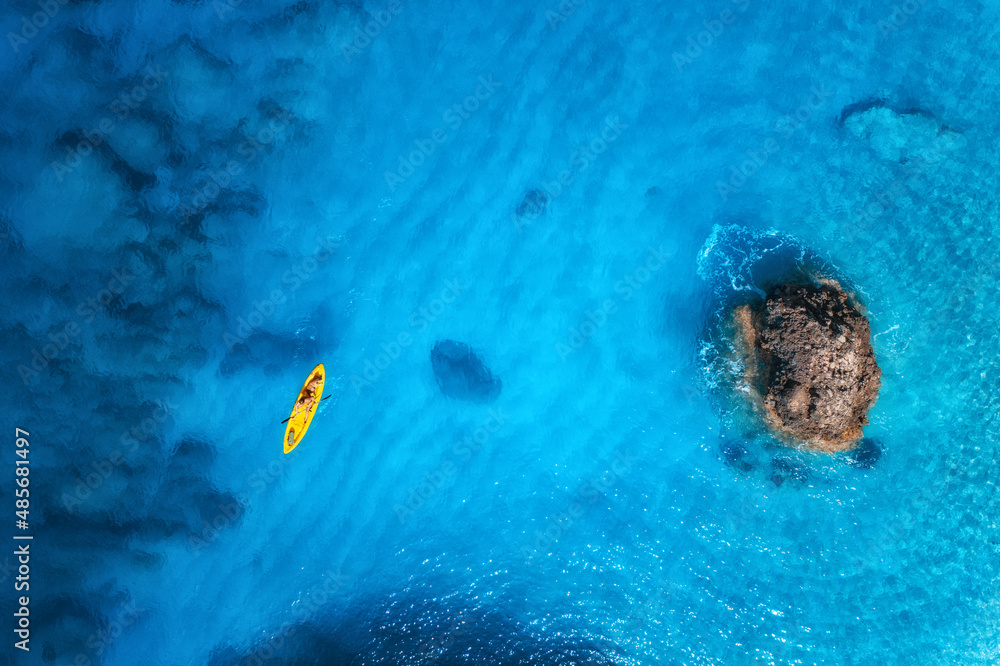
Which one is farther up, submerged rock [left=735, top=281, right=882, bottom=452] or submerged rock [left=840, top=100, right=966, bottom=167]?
submerged rock [left=840, top=100, right=966, bottom=167]

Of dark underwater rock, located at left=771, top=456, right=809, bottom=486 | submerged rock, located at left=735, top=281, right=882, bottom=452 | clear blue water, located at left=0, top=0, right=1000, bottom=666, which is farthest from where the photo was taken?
dark underwater rock, located at left=771, top=456, right=809, bottom=486

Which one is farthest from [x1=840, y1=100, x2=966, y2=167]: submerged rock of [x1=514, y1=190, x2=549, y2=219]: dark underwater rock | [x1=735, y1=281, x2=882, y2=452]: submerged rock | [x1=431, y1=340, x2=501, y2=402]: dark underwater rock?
[x1=431, y1=340, x2=501, y2=402]: dark underwater rock

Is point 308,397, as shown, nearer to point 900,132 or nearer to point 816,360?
point 816,360

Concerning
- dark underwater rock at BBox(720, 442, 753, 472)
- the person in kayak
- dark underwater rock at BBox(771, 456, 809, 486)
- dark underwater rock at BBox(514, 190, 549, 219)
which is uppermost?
dark underwater rock at BBox(514, 190, 549, 219)

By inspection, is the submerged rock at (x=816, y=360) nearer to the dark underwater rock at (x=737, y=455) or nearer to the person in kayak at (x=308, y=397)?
the dark underwater rock at (x=737, y=455)

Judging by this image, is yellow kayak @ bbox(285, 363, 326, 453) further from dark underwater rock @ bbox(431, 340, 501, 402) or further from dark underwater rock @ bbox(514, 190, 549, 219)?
dark underwater rock @ bbox(514, 190, 549, 219)

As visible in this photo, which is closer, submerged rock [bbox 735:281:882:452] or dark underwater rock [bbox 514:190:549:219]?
submerged rock [bbox 735:281:882:452]
